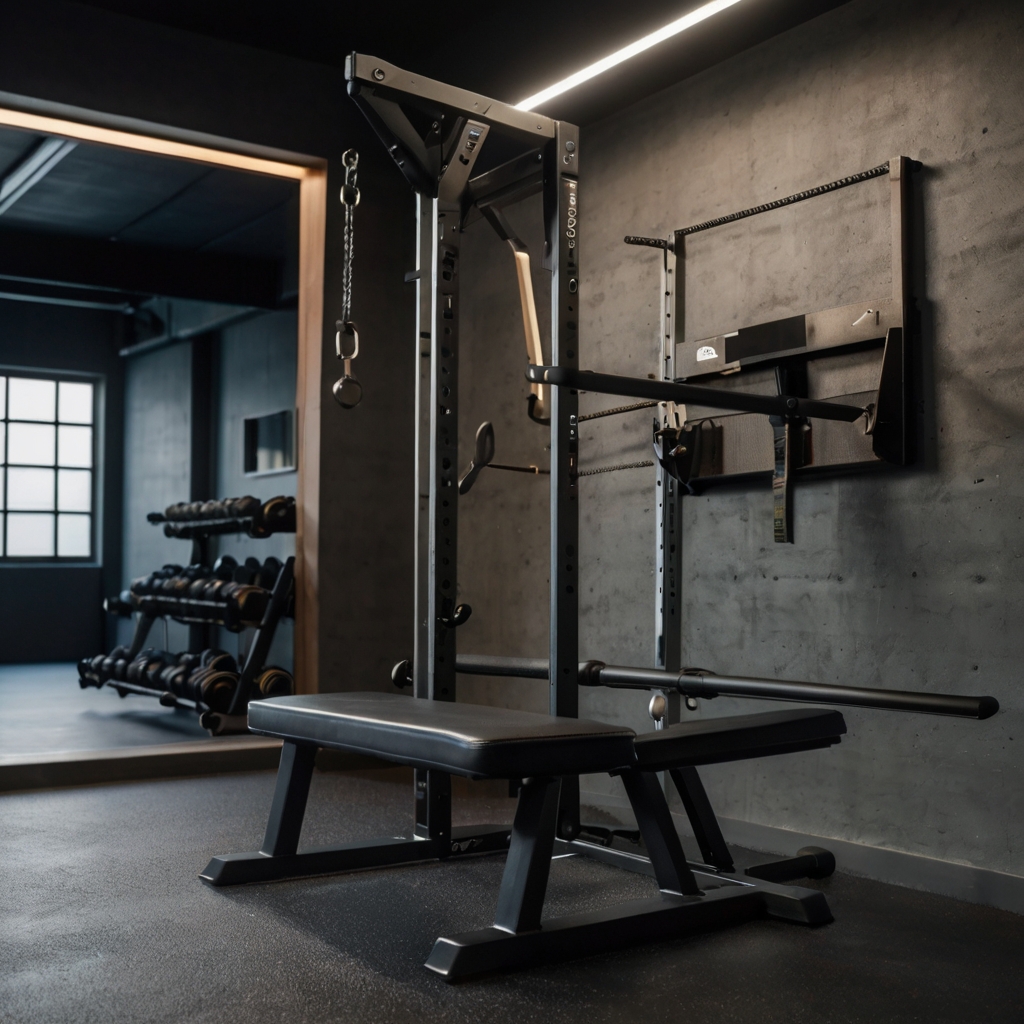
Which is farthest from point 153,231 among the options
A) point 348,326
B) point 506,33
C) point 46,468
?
point 348,326

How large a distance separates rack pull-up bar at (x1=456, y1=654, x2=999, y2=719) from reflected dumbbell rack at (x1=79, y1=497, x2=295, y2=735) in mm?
1951

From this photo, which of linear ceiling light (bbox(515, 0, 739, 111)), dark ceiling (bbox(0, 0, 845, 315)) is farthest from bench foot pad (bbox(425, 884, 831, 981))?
dark ceiling (bbox(0, 0, 845, 315))

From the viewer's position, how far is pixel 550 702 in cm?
280

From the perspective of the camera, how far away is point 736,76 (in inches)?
140

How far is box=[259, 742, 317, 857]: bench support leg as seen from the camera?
278 cm

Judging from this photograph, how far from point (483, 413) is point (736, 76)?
1.76 m

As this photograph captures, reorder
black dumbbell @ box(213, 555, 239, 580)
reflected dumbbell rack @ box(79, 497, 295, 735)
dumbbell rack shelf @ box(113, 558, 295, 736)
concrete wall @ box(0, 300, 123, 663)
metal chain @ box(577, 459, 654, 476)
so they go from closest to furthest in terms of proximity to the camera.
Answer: metal chain @ box(577, 459, 654, 476), dumbbell rack shelf @ box(113, 558, 295, 736), reflected dumbbell rack @ box(79, 497, 295, 735), black dumbbell @ box(213, 555, 239, 580), concrete wall @ box(0, 300, 123, 663)

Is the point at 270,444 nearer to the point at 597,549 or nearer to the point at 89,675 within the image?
the point at 89,675

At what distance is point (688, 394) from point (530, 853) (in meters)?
1.14

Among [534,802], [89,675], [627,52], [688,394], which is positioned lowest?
[89,675]

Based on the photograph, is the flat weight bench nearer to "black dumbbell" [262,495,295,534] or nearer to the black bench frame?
the black bench frame

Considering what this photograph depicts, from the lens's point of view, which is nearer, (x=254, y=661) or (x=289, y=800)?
(x=289, y=800)

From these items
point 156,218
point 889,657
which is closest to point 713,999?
point 889,657

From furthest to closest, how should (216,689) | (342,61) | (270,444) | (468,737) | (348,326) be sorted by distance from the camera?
(270,444), (216,689), (342,61), (348,326), (468,737)
